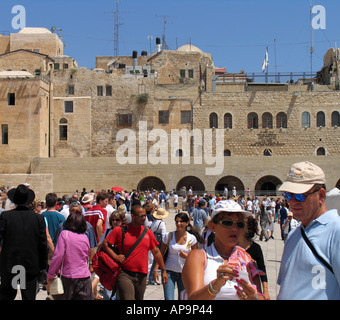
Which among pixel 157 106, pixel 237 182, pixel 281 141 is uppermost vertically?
pixel 157 106

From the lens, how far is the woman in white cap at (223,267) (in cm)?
293

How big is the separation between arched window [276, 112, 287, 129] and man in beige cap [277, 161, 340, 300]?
3373 centimetres

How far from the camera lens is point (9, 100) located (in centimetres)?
3394

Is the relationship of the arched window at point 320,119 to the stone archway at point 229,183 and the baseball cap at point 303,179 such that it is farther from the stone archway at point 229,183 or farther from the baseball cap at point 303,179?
the baseball cap at point 303,179

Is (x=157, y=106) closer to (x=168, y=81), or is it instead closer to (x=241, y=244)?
(x=168, y=81)

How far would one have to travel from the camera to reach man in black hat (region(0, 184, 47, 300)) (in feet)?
16.6

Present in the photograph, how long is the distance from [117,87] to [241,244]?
1328 inches

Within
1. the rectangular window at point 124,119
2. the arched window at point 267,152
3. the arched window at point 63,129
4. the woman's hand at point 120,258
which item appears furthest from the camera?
the rectangular window at point 124,119

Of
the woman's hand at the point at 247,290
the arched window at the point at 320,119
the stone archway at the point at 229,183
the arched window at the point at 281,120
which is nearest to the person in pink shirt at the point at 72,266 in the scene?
the woman's hand at the point at 247,290

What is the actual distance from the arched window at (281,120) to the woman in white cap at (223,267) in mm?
33506

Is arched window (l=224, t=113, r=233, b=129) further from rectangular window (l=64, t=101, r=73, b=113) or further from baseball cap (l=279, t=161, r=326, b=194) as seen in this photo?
baseball cap (l=279, t=161, r=326, b=194)

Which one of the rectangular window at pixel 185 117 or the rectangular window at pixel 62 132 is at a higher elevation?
the rectangular window at pixel 185 117
